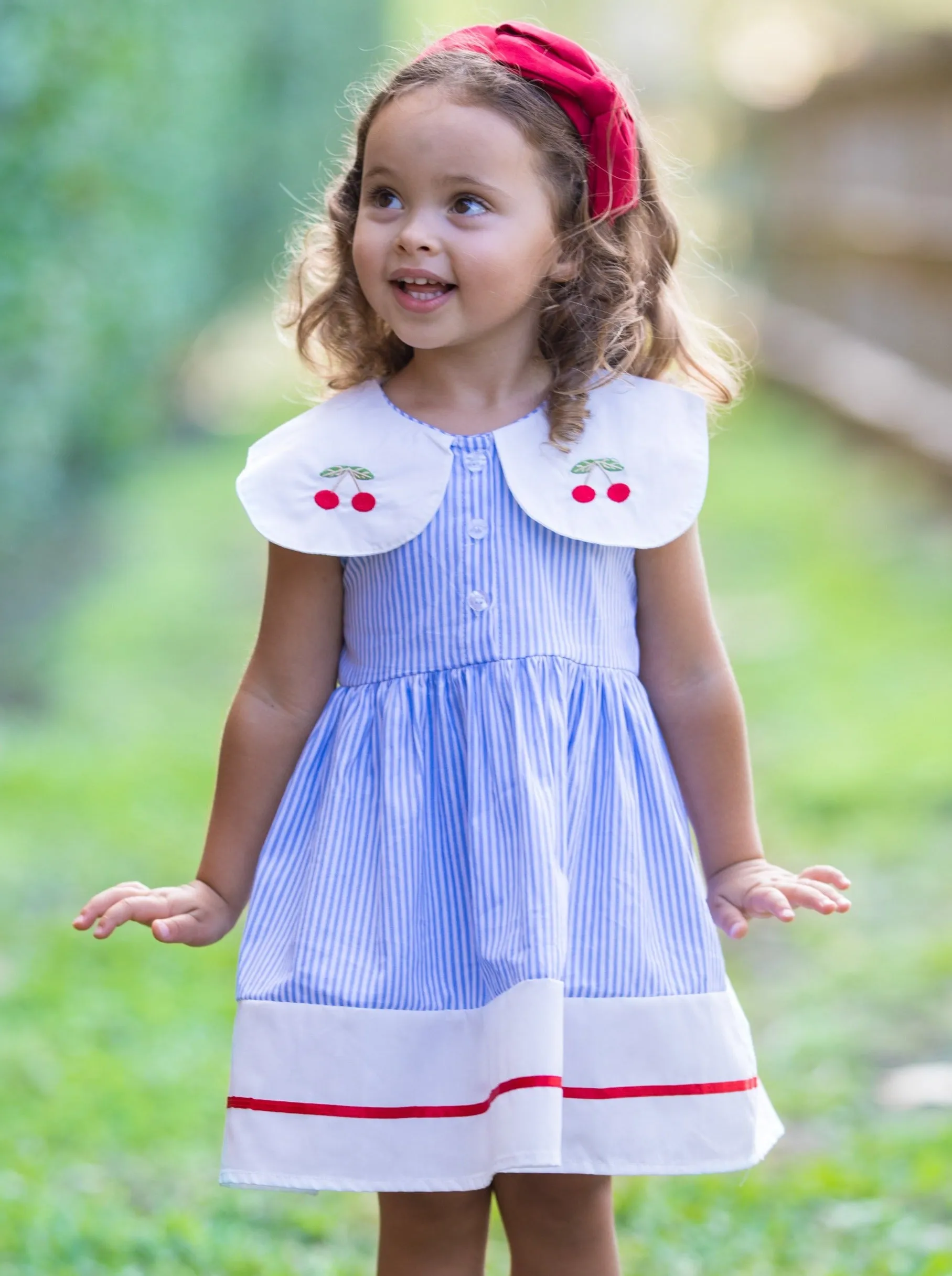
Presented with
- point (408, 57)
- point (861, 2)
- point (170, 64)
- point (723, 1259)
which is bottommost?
point (723, 1259)

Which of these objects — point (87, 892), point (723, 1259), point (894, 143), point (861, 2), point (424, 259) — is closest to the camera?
point (424, 259)

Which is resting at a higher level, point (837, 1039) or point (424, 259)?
point (424, 259)

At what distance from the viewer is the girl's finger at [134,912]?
6.31 feet

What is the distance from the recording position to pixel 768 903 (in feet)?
6.25

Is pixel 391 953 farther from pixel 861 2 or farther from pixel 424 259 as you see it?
pixel 861 2

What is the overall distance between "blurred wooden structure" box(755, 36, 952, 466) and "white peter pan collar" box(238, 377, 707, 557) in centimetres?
625

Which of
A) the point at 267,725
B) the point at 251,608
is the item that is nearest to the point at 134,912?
the point at 267,725

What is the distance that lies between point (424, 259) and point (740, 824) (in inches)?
28.7

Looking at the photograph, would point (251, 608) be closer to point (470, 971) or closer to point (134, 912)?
point (134, 912)

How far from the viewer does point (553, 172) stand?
74.8 inches

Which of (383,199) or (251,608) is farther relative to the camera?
(251,608)

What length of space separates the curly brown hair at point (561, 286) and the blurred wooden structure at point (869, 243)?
613 centimetres

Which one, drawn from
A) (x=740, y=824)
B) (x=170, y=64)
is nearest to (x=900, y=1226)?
(x=740, y=824)

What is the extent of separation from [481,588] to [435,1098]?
542mm
